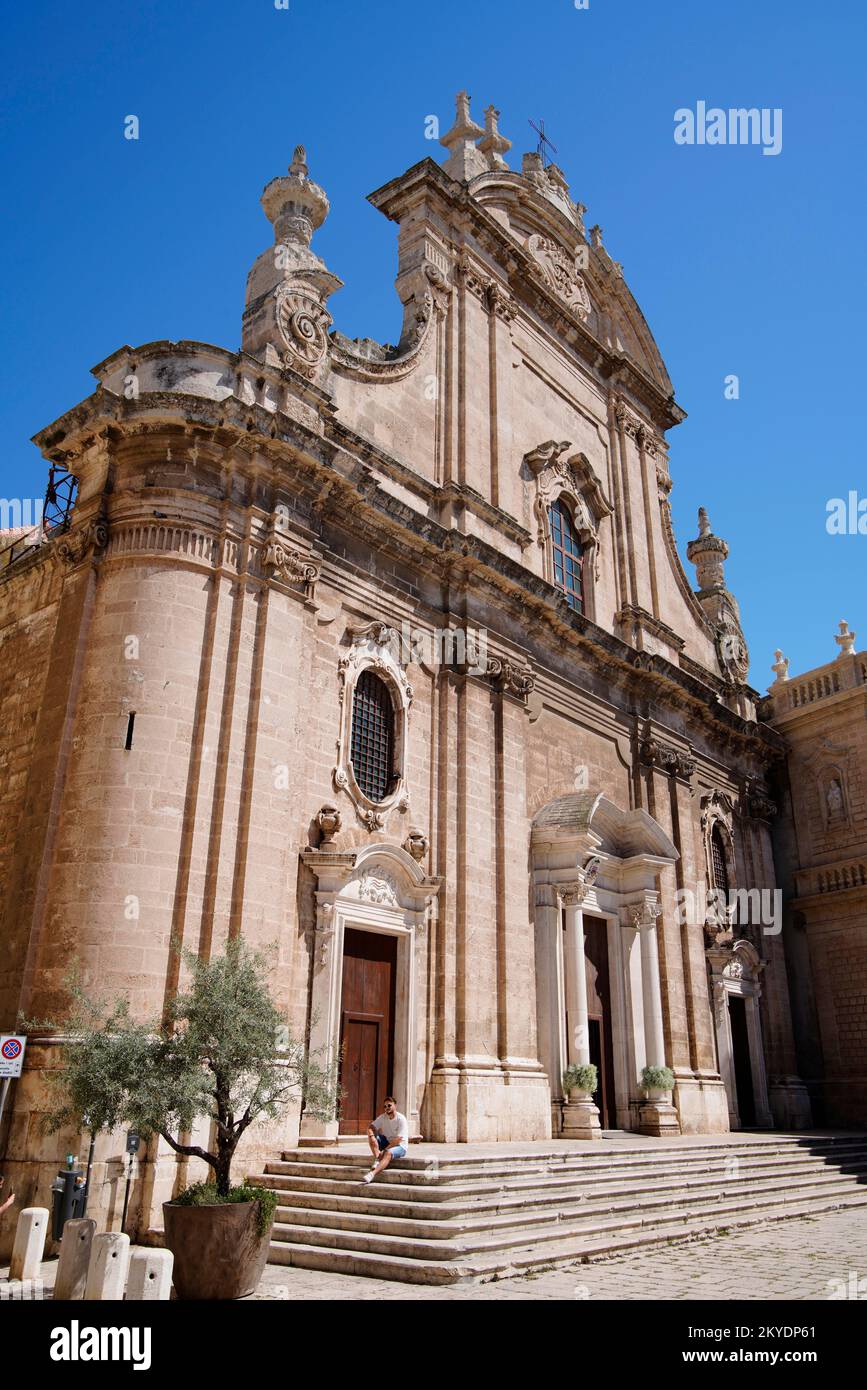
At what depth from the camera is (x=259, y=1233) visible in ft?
29.0

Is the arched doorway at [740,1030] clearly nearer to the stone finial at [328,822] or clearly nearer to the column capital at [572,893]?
the column capital at [572,893]

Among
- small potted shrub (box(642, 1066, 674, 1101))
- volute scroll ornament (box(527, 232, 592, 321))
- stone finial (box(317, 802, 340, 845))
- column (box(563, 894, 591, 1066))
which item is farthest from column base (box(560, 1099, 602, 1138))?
volute scroll ornament (box(527, 232, 592, 321))

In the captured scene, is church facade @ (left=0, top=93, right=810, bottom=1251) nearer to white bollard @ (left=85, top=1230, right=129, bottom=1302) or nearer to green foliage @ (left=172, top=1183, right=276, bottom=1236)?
green foliage @ (left=172, top=1183, right=276, bottom=1236)

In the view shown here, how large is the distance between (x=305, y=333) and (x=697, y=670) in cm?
1450

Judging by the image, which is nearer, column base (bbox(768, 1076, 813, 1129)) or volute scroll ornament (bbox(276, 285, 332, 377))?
volute scroll ornament (bbox(276, 285, 332, 377))

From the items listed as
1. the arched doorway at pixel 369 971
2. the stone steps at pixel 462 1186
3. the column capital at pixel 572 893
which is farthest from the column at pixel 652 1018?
the arched doorway at pixel 369 971

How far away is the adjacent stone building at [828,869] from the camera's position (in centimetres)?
2567

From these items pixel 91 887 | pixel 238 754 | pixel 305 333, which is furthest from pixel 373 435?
pixel 91 887

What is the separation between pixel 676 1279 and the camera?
910 centimetres

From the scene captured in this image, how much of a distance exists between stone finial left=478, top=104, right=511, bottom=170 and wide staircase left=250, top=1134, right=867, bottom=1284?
2175cm

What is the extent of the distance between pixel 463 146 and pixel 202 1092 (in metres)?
22.2

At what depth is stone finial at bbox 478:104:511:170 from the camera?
2482 centimetres

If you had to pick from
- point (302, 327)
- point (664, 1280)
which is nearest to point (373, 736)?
point (302, 327)
